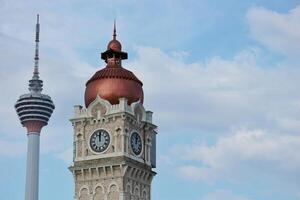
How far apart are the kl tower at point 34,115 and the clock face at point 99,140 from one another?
4732 cm

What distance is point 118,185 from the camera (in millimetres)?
90250

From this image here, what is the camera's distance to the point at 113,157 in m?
91.3

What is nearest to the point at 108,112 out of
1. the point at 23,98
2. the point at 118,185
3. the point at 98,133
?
the point at 98,133

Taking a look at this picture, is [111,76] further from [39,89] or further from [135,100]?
[39,89]

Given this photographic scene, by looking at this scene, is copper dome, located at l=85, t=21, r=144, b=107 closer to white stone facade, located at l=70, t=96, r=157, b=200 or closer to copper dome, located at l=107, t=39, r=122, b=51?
white stone facade, located at l=70, t=96, r=157, b=200

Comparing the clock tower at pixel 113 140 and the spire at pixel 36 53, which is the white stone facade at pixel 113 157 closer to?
the clock tower at pixel 113 140

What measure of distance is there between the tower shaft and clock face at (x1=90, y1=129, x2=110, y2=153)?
50.3 m

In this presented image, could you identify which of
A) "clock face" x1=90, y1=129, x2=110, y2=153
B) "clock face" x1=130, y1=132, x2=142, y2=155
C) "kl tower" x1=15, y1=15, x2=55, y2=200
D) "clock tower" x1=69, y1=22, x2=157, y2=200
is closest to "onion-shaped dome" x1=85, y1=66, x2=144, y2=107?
"clock tower" x1=69, y1=22, x2=157, y2=200

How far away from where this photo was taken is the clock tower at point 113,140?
9125 cm

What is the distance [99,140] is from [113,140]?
6.57ft

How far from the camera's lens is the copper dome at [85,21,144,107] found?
9450cm

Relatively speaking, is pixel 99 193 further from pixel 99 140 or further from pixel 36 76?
pixel 36 76

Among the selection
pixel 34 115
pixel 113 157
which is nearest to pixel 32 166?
pixel 34 115

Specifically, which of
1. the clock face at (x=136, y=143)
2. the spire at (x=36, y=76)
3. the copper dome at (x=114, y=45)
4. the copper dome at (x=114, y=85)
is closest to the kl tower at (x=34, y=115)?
the spire at (x=36, y=76)
